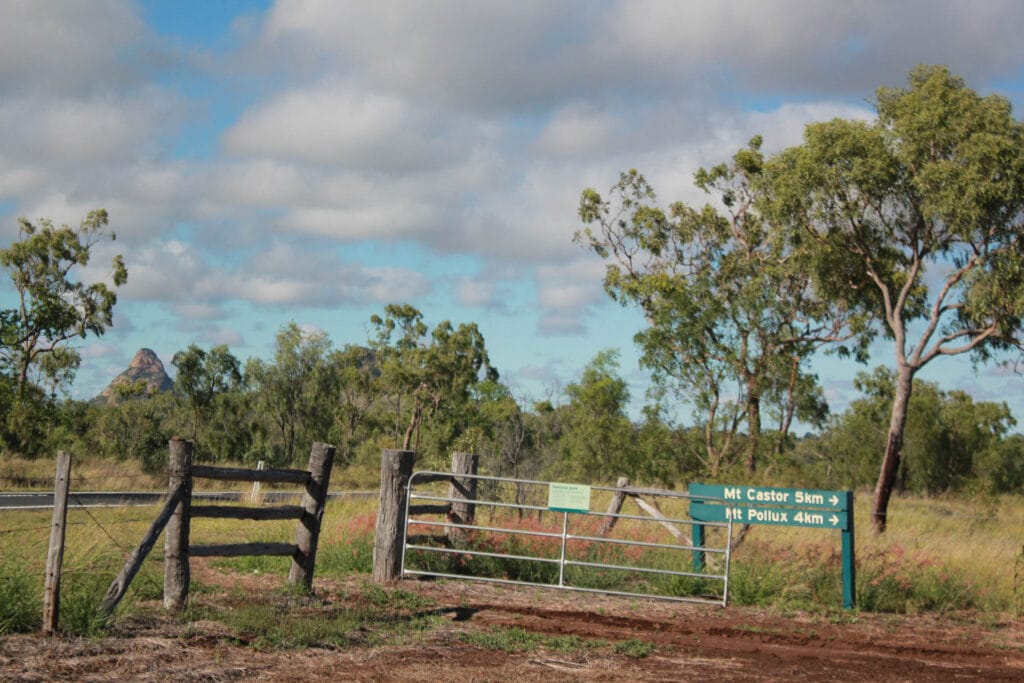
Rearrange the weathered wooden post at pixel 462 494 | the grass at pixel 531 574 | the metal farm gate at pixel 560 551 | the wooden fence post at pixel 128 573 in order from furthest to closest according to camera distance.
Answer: the weathered wooden post at pixel 462 494 < the metal farm gate at pixel 560 551 < the grass at pixel 531 574 < the wooden fence post at pixel 128 573

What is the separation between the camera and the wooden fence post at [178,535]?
9.76m

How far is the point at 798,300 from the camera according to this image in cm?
3391

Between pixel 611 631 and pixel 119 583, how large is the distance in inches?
192

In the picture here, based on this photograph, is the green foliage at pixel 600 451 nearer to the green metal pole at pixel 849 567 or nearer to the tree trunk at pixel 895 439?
the tree trunk at pixel 895 439

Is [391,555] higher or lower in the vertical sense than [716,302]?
lower

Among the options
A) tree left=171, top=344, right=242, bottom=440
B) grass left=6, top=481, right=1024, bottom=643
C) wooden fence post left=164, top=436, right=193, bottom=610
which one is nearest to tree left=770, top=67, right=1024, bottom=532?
grass left=6, top=481, right=1024, bottom=643

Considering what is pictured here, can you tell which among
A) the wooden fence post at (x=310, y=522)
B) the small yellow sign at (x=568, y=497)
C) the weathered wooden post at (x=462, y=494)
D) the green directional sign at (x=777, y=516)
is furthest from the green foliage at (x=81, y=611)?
the green directional sign at (x=777, y=516)

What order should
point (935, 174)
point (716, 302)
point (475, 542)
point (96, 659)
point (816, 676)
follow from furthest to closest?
point (716, 302), point (935, 174), point (475, 542), point (816, 676), point (96, 659)

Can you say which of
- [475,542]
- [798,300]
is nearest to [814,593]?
[475,542]

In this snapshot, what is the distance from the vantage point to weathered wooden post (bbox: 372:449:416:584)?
12.8 m

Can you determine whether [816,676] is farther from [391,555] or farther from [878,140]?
[878,140]

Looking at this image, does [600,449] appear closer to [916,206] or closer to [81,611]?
[916,206]

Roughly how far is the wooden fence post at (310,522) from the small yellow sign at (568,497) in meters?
3.00

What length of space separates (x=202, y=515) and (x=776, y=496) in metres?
7.04
